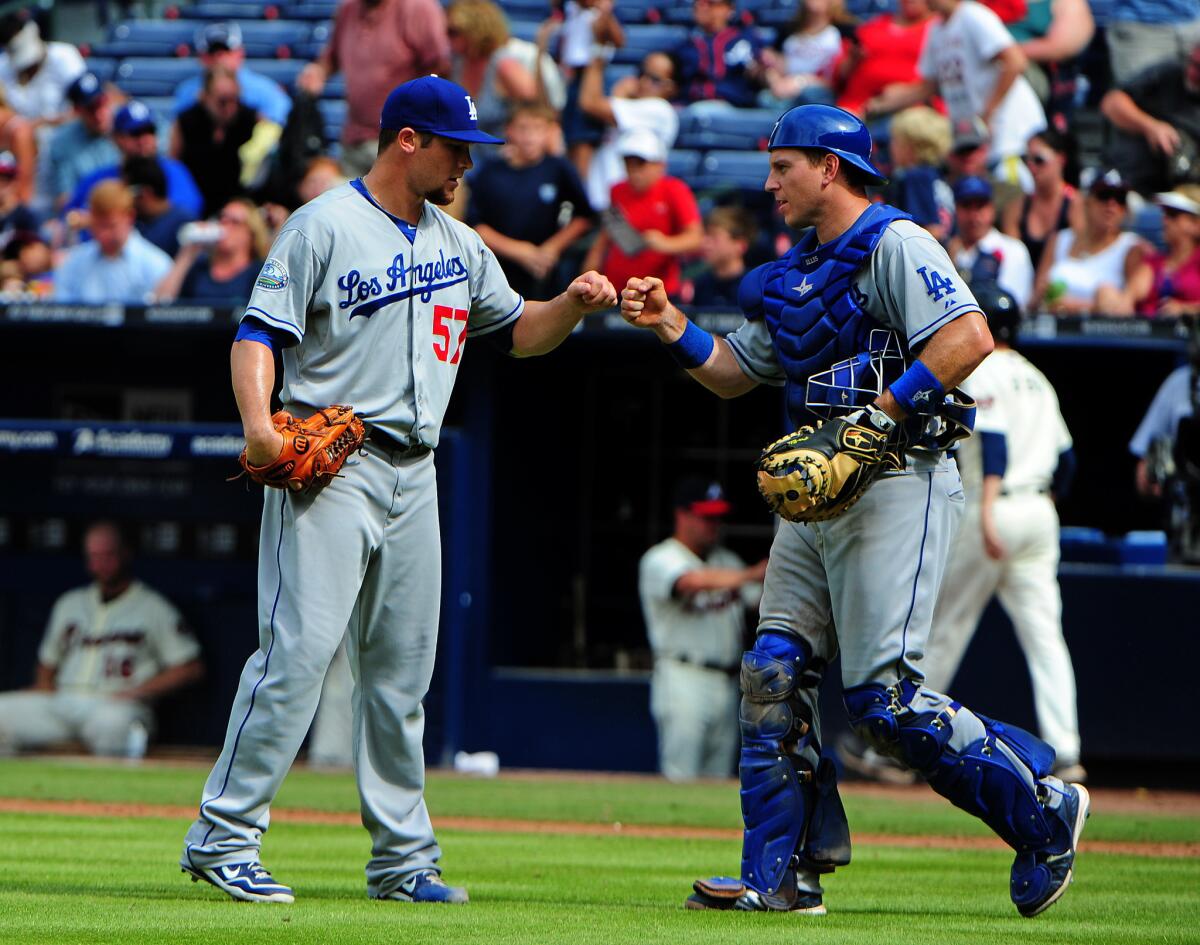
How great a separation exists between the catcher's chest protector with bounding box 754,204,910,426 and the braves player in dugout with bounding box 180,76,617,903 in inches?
17.9

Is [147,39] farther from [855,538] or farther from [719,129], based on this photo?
[855,538]

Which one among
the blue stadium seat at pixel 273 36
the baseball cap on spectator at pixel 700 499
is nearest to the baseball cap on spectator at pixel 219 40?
the blue stadium seat at pixel 273 36

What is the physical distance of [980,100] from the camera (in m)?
10.8

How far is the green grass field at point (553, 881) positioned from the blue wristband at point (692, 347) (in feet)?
4.57

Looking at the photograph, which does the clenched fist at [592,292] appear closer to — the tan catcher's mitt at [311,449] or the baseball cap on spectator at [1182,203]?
the tan catcher's mitt at [311,449]

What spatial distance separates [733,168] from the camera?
12.7m

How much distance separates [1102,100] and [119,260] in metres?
6.06

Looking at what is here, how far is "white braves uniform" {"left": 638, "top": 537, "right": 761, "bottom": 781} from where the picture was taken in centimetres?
982

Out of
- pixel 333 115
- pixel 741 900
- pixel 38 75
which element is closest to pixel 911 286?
pixel 741 900

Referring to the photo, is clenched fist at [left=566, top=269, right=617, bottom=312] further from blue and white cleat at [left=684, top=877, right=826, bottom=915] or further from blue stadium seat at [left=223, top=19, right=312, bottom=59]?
blue stadium seat at [left=223, top=19, right=312, bottom=59]

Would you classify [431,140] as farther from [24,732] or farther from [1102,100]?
[1102,100]

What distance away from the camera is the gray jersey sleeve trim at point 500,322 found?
5.20 metres

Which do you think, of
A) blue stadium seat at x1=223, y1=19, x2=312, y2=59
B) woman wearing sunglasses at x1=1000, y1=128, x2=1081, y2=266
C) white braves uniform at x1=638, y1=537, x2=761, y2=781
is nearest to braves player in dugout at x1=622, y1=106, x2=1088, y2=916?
white braves uniform at x1=638, y1=537, x2=761, y2=781

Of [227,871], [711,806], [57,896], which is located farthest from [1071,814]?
[711,806]
